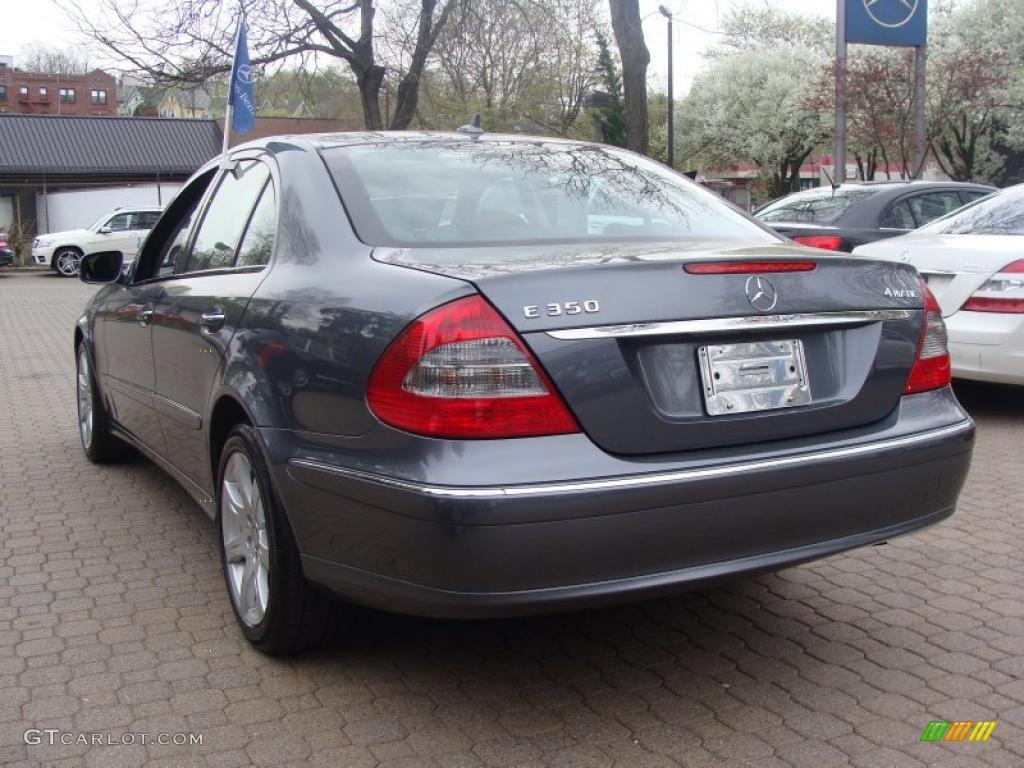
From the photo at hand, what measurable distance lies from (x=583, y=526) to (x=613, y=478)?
5.5 inches

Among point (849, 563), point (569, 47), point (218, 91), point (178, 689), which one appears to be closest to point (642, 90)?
point (218, 91)

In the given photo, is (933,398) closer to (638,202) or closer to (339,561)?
(638,202)

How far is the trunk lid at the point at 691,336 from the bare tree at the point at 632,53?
14.4 meters

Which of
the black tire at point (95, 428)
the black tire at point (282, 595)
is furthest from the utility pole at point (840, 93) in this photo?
the black tire at point (282, 595)

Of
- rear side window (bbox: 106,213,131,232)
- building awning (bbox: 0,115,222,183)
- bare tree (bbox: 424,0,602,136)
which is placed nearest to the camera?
rear side window (bbox: 106,213,131,232)

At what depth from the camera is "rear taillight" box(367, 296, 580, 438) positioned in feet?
8.80

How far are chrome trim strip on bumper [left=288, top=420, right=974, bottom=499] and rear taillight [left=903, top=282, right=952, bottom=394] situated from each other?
177 millimetres

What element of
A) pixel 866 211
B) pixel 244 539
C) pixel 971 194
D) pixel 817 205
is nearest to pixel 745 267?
pixel 244 539

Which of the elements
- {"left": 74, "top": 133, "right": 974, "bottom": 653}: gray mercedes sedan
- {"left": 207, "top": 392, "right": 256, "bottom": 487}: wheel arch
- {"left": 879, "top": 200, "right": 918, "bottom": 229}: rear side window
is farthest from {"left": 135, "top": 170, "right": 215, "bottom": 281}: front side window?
{"left": 879, "top": 200, "right": 918, "bottom": 229}: rear side window

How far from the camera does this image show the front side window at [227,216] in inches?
156

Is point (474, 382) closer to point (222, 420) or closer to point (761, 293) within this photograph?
point (761, 293)

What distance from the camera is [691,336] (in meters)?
2.84

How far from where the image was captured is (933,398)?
334 centimetres

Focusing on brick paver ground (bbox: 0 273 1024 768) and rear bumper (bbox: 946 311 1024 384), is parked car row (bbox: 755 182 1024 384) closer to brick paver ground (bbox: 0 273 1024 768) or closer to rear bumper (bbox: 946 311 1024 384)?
rear bumper (bbox: 946 311 1024 384)
